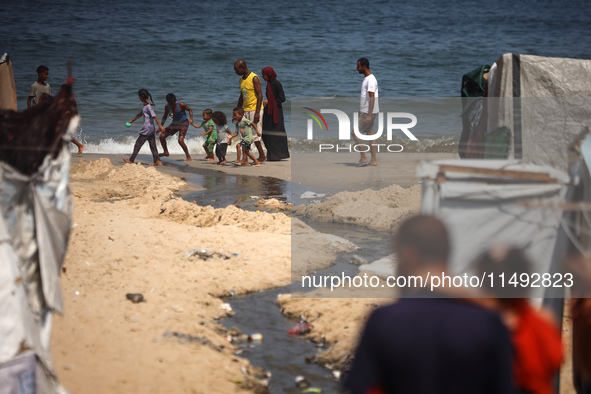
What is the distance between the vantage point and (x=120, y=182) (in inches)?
389

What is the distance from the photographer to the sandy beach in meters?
3.63

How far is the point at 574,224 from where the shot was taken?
2969 mm

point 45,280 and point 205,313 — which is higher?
point 45,280

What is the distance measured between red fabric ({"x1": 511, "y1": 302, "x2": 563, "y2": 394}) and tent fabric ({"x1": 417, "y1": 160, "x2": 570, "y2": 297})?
2.65 ft

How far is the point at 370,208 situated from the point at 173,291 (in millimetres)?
3404

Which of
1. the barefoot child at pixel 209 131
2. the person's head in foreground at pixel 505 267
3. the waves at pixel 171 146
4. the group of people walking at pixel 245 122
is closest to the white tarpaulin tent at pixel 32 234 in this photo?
the person's head in foreground at pixel 505 267

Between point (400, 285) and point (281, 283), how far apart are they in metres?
3.63

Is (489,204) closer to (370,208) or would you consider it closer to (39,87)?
(370,208)

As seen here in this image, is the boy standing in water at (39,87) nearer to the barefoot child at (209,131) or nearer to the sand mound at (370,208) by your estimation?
the barefoot child at (209,131)

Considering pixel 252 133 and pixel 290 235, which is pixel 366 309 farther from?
pixel 252 133

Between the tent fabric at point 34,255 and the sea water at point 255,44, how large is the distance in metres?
14.1

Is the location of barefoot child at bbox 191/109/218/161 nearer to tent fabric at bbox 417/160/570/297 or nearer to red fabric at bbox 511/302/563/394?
tent fabric at bbox 417/160/570/297

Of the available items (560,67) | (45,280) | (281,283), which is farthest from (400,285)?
(281,283)

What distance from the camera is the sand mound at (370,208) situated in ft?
24.3
